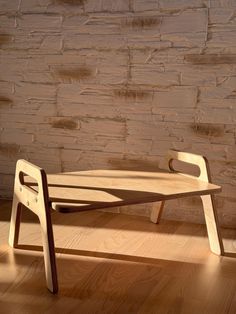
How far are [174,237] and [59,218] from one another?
451mm

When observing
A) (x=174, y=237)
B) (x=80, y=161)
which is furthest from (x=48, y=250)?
(x=80, y=161)

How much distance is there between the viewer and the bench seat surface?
1.06 m

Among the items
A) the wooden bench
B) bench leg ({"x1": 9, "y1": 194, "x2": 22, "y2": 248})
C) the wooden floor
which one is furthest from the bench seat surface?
the wooden floor

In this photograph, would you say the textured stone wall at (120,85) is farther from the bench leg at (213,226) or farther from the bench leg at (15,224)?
the bench leg at (15,224)

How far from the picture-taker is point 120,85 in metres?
1.63

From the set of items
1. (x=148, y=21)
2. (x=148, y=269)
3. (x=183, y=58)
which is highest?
(x=148, y=21)

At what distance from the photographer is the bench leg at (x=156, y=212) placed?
1557mm

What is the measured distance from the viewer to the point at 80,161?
1.73 meters

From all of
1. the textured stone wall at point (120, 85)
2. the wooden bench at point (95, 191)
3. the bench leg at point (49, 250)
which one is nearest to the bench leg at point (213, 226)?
the wooden bench at point (95, 191)

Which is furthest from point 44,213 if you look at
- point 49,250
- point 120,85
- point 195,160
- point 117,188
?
point 120,85

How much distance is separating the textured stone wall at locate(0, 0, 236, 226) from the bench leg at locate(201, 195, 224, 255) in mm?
253

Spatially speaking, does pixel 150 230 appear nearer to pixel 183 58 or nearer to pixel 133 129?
pixel 133 129

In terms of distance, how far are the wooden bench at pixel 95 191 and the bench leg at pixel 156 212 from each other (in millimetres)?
150

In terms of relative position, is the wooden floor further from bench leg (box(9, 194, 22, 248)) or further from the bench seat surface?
the bench seat surface
